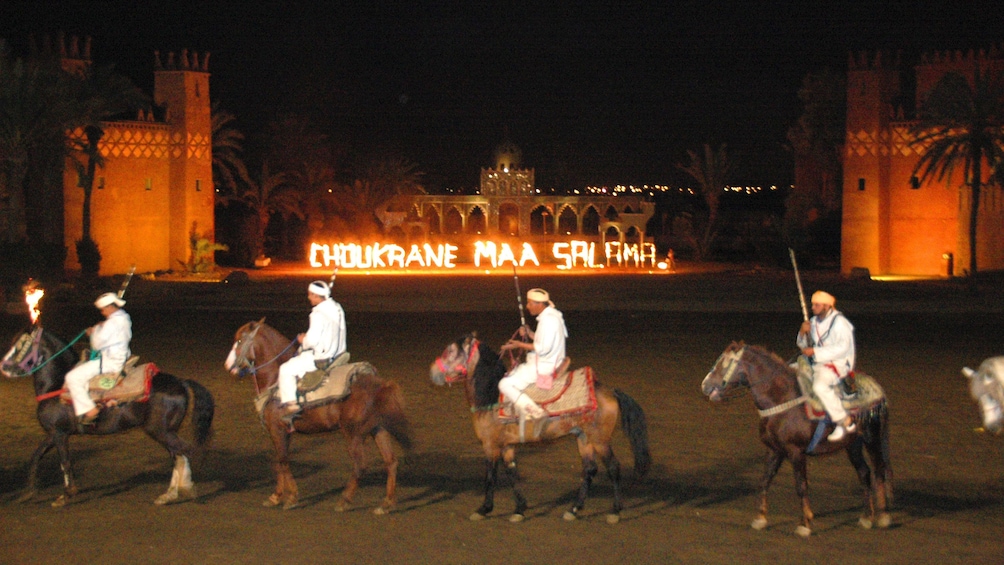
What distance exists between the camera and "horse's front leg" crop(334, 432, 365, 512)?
10.2 meters

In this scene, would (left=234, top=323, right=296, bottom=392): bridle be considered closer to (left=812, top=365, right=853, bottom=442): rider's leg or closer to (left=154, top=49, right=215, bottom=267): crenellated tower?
(left=812, top=365, right=853, bottom=442): rider's leg

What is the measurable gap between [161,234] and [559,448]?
4181 cm

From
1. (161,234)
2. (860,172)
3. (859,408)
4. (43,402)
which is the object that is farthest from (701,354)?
(161,234)

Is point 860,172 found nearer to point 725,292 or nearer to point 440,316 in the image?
point 725,292

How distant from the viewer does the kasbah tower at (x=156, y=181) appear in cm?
4859

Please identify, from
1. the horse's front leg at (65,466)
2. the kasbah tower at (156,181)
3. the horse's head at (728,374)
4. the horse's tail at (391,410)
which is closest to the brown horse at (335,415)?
the horse's tail at (391,410)

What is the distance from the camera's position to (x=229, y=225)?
62.8 metres

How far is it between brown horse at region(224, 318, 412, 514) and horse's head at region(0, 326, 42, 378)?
6.18 feet

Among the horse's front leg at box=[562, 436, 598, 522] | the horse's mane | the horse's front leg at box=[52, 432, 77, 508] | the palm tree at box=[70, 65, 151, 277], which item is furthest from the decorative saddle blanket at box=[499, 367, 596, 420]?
the palm tree at box=[70, 65, 151, 277]

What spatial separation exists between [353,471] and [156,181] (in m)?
43.7

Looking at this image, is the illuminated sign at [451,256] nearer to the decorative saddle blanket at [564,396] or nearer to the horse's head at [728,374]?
the decorative saddle blanket at [564,396]

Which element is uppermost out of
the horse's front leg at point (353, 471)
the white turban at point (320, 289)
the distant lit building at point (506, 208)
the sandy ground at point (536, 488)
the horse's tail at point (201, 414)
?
the distant lit building at point (506, 208)

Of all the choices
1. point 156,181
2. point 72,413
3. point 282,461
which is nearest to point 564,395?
point 282,461

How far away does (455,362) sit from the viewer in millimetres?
9898
